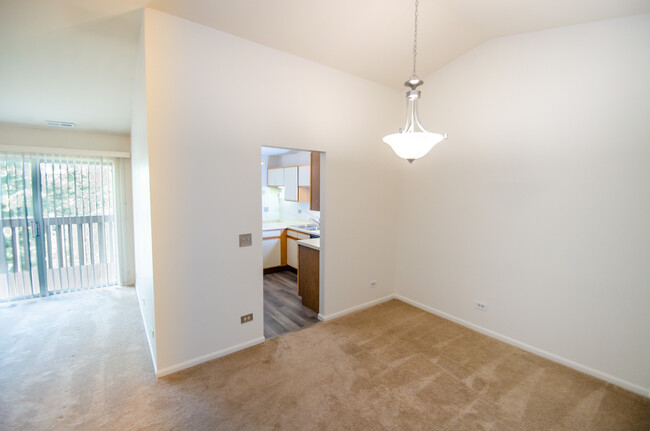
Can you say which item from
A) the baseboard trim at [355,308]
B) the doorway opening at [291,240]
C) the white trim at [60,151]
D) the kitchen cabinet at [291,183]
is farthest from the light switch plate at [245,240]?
the white trim at [60,151]

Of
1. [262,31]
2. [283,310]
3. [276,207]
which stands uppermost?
[262,31]

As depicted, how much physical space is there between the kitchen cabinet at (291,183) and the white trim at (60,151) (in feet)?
9.19

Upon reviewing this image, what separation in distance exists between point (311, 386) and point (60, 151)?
5.02 m

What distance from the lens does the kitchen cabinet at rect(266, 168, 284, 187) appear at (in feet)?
19.5

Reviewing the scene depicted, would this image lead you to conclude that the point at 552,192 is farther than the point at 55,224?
No

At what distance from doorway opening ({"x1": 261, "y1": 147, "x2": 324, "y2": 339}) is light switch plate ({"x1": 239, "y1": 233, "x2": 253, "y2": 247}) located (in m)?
0.95

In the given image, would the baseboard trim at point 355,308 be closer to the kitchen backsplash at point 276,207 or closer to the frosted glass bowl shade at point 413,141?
the frosted glass bowl shade at point 413,141

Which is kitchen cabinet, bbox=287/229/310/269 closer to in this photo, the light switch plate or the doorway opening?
the doorway opening

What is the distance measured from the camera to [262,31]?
99.9 inches

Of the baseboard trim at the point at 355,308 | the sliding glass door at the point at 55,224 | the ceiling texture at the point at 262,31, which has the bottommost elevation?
the baseboard trim at the point at 355,308

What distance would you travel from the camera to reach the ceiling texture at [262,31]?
2.13 meters

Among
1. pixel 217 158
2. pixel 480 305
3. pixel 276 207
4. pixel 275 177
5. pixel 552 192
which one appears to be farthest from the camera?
pixel 276 207

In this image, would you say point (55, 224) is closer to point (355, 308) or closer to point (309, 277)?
point (309, 277)

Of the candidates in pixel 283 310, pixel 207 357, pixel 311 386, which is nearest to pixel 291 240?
pixel 283 310
